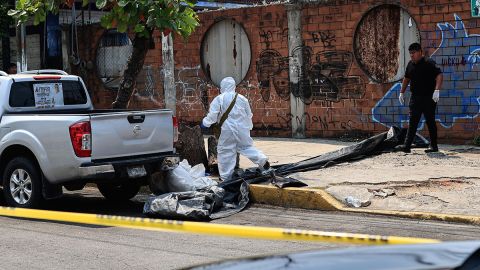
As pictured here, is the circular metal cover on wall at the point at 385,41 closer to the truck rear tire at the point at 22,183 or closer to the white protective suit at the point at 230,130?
the white protective suit at the point at 230,130

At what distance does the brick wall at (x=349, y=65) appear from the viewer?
13211mm

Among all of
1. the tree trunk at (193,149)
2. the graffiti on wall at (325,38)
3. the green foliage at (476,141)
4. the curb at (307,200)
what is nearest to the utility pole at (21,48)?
the graffiti on wall at (325,38)

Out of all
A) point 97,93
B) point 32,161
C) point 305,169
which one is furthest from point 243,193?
point 97,93

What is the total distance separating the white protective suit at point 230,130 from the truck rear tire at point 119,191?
1.31 m

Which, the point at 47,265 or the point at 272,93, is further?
the point at 272,93

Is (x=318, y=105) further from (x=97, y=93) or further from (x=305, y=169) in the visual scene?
(x=97, y=93)

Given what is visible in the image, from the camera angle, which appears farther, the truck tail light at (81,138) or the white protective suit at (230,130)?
the white protective suit at (230,130)

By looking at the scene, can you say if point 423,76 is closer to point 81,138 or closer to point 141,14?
point 141,14

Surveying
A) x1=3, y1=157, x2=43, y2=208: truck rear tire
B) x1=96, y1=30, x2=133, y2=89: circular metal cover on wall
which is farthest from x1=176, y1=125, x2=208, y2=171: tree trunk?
x1=96, y1=30, x2=133, y2=89: circular metal cover on wall

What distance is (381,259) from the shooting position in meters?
2.20

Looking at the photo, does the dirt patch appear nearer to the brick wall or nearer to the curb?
the curb

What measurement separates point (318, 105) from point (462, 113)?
3074mm

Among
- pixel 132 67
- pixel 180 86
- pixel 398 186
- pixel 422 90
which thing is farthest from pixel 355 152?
pixel 180 86

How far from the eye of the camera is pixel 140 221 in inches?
214
